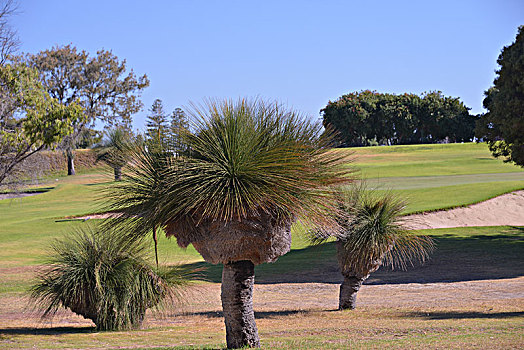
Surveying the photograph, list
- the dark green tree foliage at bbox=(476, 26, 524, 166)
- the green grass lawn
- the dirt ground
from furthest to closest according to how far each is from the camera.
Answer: the green grass lawn < the dark green tree foliage at bbox=(476, 26, 524, 166) < the dirt ground

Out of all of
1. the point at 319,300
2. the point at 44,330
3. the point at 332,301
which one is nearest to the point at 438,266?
the point at 332,301

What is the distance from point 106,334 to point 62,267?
1840 mm

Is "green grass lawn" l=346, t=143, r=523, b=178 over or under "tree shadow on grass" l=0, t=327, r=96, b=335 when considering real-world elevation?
over

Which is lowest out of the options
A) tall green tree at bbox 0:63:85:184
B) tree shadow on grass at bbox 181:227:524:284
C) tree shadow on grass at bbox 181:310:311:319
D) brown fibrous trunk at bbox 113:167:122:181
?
tree shadow on grass at bbox 181:310:311:319

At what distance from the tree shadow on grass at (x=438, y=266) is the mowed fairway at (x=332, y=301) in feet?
0.12

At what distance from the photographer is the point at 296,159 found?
8789 millimetres

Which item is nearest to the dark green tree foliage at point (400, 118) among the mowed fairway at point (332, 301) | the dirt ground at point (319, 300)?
the mowed fairway at point (332, 301)

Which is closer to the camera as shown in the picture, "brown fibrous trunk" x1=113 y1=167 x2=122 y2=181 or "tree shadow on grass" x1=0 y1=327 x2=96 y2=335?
"brown fibrous trunk" x1=113 y1=167 x2=122 y2=181

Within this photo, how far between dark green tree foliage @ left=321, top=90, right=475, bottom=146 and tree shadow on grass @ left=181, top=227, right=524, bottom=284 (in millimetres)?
65857

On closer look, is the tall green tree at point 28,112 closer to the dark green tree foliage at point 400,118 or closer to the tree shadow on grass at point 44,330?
the tree shadow on grass at point 44,330

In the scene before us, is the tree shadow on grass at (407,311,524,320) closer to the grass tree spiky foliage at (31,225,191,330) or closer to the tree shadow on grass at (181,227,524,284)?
the tree shadow on grass at (181,227,524,284)

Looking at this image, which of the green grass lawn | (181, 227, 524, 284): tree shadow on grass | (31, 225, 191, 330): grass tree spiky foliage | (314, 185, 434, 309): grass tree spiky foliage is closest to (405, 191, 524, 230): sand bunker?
(181, 227, 524, 284): tree shadow on grass

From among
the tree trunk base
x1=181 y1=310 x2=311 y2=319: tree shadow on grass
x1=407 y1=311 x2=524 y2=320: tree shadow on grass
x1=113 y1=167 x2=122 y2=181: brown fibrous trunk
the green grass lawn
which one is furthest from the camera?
the green grass lawn

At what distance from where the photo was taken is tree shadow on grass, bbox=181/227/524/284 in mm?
19672
